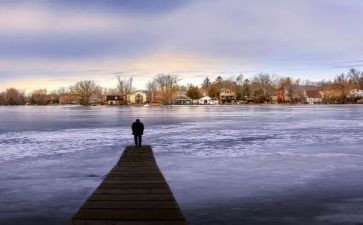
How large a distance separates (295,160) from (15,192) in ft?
35.4

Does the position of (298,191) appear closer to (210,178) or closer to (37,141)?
(210,178)

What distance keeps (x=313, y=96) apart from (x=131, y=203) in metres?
191

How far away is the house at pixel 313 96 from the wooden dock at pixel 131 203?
593ft

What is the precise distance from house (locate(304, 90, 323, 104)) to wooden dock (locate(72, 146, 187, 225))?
18061 cm

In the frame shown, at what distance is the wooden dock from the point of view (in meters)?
8.22

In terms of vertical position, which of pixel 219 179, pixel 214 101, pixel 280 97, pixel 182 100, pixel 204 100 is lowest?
pixel 214 101

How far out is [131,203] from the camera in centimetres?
948

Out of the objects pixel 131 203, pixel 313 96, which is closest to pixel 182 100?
pixel 313 96

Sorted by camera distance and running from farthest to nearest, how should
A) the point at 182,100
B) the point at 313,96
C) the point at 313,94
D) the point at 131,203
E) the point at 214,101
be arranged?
the point at 182,100 → the point at 313,94 → the point at 313,96 → the point at 214,101 → the point at 131,203

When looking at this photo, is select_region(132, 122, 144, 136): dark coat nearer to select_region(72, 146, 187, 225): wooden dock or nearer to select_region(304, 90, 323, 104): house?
select_region(72, 146, 187, 225): wooden dock

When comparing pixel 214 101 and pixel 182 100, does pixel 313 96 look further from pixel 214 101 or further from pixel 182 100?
pixel 182 100

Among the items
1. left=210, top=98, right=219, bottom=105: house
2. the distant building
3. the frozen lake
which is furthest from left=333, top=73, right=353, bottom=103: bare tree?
the frozen lake

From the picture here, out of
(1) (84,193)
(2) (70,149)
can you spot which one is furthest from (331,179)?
(2) (70,149)

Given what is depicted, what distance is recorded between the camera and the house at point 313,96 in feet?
618
